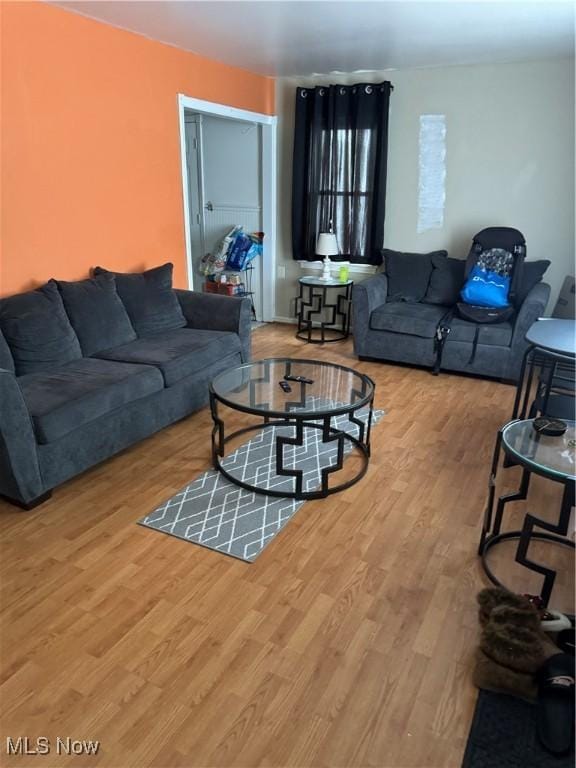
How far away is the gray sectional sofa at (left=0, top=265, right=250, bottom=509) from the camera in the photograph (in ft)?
8.15

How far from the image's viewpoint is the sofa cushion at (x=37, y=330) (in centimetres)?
292

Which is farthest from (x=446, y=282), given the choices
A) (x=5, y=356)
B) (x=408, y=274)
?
Result: (x=5, y=356)

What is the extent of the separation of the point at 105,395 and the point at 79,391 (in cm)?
12

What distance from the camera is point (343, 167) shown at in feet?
16.7

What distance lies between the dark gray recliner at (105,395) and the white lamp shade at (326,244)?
1.54 metres

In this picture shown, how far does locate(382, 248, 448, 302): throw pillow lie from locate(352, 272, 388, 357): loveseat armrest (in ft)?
0.59

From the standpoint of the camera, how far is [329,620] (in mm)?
1952

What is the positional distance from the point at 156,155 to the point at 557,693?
12.8 feet

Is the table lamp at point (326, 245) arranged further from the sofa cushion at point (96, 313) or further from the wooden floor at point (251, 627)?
the wooden floor at point (251, 627)

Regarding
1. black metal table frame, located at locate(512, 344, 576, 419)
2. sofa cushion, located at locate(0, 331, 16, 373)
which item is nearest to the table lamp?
black metal table frame, located at locate(512, 344, 576, 419)

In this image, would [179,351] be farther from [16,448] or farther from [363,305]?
[363,305]

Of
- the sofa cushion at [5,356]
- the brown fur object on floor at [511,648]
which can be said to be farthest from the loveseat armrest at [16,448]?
the brown fur object on floor at [511,648]

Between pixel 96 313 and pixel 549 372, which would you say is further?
pixel 96 313

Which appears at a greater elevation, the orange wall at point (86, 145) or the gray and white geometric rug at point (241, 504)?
the orange wall at point (86, 145)
